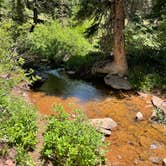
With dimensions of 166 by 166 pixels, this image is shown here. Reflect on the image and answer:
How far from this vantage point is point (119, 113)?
36.5 feet

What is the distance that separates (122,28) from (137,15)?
2.85ft

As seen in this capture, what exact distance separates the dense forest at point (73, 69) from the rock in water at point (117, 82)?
4cm

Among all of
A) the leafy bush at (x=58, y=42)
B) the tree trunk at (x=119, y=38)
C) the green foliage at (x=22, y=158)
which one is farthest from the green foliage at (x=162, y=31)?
the green foliage at (x=22, y=158)

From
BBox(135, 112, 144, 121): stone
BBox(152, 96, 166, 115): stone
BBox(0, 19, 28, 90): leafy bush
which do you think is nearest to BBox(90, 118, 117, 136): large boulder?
BBox(135, 112, 144, 121): stone

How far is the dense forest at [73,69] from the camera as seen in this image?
7.16m

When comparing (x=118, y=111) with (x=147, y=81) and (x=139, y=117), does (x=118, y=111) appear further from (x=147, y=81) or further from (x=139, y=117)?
(x=147, y=81)

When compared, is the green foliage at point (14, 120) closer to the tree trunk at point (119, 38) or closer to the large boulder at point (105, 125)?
the large boulder at point (105, 125)

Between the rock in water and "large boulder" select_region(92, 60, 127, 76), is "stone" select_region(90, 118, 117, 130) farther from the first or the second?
"large boulder" select_region(92, 60, 127, 76)

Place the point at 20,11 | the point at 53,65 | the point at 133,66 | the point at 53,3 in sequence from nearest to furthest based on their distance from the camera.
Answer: the point at 133,66, the point at 53,65, the point at 20,11, the point at 53,3

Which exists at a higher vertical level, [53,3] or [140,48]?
[53,3]

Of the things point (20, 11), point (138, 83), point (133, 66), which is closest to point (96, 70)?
point (133, 66)

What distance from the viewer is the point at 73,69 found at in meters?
16.9

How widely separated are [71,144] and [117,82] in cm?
740

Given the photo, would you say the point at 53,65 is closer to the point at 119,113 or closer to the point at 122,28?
the point at 122,28
